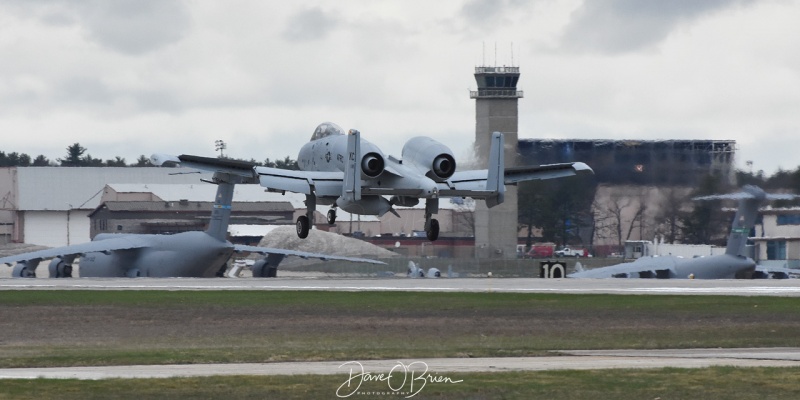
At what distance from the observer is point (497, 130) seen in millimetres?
103438

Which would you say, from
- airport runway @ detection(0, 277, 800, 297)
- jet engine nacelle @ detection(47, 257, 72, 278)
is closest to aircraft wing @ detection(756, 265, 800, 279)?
airport runway @ detection(0, 277, 800, 297)

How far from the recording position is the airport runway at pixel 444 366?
1989 centimetres

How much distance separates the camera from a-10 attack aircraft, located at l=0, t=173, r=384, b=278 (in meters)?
60.6

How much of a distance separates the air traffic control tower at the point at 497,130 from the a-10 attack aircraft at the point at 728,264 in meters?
31.5

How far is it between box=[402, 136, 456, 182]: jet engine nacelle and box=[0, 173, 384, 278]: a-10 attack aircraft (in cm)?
1569

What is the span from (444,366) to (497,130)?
273 ft

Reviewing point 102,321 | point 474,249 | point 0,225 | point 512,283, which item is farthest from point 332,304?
point 0,225

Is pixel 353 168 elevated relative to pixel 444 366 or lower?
elevated

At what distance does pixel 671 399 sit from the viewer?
17156mm

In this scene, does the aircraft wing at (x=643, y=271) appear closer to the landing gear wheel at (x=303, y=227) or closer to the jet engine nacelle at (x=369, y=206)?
the jet engine nacelle at (x=369, y=206)

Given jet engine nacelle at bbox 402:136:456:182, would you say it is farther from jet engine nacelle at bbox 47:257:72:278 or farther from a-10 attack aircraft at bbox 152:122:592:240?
jet engine nacelle at bbox 47:257:72:278

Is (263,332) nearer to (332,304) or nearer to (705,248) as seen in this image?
(332,304)

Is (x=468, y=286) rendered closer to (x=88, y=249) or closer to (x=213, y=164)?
(x=213, y=164)

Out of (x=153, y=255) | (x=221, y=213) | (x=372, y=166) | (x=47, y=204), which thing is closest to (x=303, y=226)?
(x=372, y=166)
